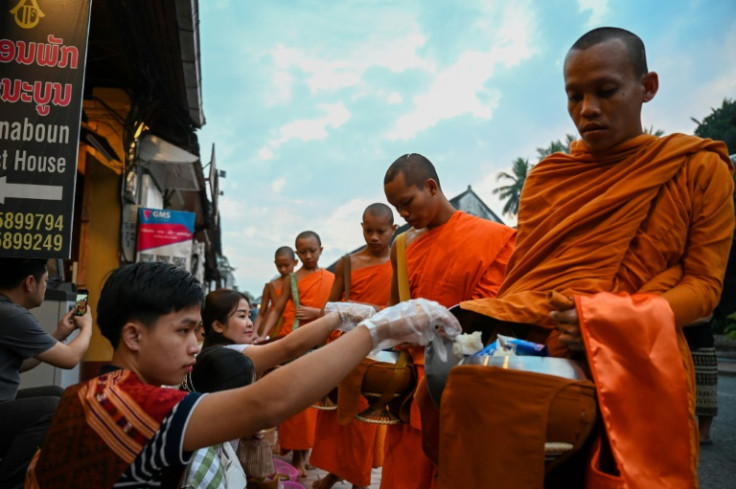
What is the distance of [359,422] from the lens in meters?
4.42

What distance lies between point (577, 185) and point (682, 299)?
0.53m

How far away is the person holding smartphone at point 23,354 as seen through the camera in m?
2.54

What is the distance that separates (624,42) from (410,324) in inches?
44.2

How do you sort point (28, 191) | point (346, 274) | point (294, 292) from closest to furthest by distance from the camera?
point (28, 191), point (346, 274), point (294, 292)

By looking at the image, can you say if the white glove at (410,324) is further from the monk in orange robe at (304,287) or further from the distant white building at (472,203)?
the distant white building at (472,203)

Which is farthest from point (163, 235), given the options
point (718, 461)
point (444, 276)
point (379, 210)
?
point (718, 461)

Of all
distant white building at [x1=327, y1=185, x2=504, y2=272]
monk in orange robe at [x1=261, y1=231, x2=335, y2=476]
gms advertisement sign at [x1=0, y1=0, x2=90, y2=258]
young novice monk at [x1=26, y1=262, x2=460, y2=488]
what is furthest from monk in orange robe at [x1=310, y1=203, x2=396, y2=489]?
distant white building at [x1=327, y1=185, x2=504, y2=272]

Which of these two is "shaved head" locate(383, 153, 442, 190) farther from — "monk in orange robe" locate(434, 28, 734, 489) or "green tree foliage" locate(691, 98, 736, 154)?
"green tree foliage" locate(691, 98, 736, 154)

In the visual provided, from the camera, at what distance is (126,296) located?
1766 millimetres

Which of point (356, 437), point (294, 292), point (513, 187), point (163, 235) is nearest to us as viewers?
point (356, 437)

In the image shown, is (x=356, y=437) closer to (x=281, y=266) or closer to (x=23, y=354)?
(x=23, y=354)

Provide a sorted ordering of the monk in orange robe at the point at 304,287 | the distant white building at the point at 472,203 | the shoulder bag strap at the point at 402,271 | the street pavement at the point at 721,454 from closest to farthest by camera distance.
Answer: the shoulder bag strap at the point at 402,271 < the street pavement at the point at 721,454 < the monk in orange robe at the point at 304,287 < the distant white building at the point at 472,203

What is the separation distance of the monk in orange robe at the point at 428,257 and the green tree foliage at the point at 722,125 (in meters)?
23.1

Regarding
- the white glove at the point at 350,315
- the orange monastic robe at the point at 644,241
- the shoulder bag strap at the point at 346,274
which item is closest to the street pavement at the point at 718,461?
the shoulder bag strap at the point at 346,274
